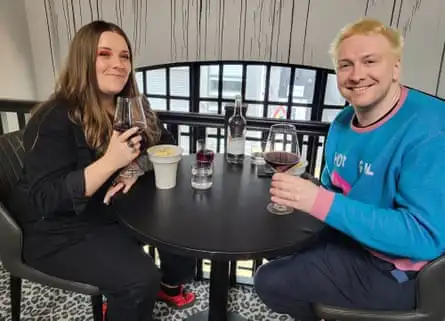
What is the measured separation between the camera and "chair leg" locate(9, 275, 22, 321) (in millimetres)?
1593

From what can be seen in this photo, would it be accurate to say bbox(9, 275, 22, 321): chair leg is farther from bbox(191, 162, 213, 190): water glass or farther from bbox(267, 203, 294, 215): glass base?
bbox(267, 203, 294, 215): glass base

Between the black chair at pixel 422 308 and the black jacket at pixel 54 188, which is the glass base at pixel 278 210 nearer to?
the black chair at pixel 422 308

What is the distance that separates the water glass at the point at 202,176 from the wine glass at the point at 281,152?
265 millimetres

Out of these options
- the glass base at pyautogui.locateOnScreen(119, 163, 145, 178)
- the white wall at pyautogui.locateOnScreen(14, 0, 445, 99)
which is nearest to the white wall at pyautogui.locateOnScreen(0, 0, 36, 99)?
the white wall at pyautogui.locateOnScreen(14, 0, 445, 99)

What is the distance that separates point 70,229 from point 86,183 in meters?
0.25

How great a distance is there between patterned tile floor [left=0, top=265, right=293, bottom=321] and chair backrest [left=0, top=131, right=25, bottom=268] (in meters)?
0.57

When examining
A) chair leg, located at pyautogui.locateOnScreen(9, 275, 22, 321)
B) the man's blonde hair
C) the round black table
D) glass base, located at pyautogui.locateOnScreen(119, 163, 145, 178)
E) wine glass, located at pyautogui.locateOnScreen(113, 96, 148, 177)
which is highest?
the man's blonde hair

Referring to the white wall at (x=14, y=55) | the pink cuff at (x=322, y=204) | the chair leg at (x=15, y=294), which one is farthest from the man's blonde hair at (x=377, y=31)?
the white wall at (x=14, y=55)

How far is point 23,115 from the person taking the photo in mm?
2129

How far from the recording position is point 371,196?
3.99 ft

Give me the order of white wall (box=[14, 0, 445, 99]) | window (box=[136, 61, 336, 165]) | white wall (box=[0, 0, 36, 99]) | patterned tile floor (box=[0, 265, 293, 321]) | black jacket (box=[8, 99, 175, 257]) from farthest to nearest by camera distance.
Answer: window (box=[136, 61, 336, 165]), white wall (box=[14, 0, 445, 99]), white wall (box=[0, 0, 36, 99]), patterned tile floor (box=[0, 265, 293, 321]), black jacket (box=[8, 99, 175, 257])

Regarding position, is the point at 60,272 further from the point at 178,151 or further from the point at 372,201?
the point at 372,201

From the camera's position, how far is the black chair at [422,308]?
1.11m

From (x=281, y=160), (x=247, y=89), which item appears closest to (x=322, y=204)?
(x=281, y=160)
